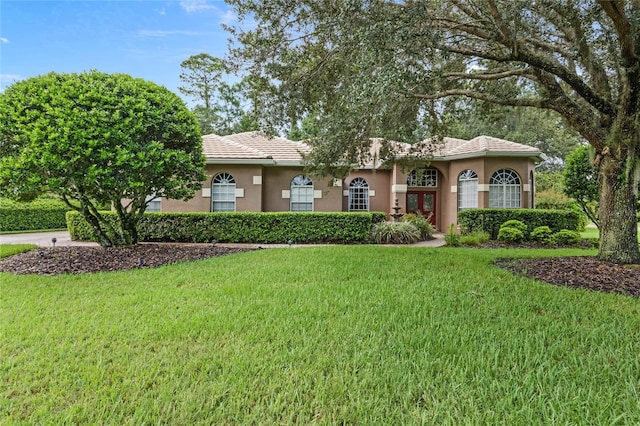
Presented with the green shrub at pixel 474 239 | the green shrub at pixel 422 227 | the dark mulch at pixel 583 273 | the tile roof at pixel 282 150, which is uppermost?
the tile roof at pixel 282 150

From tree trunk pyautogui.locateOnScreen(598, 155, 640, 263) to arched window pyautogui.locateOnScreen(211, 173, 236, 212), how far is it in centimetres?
1260

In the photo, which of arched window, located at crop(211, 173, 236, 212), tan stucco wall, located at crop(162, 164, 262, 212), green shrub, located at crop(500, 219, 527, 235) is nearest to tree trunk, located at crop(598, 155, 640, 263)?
green shrub, located at crop(500, 219, 527, 235)

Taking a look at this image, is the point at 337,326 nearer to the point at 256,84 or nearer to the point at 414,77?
the point at 414,77

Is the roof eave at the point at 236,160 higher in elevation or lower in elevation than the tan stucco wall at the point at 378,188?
higher

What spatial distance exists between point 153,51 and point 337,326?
9.75 m

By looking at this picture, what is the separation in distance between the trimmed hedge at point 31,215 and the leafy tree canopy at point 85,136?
1139cm

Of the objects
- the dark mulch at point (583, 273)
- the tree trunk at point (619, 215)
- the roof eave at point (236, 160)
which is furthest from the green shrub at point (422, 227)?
the roof eave at point (236, 160)

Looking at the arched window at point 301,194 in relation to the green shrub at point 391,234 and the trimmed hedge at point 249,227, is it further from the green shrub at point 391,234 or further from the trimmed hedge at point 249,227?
the green shrub at point 391,234

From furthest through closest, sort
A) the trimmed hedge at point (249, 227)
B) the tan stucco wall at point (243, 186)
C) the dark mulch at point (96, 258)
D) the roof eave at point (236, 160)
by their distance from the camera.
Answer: the tan stucco wall at point (243, 186) < the roof eave at point (236, 160) < the trimmed hedge at point (249, 227) < the dark mulch at point (96, 258)

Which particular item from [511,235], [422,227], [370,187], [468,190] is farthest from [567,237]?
[370,187]

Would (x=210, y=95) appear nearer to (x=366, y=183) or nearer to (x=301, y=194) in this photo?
(x=301, y=194)

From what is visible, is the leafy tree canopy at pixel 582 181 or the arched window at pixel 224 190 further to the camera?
the arched window at pixel 224 190

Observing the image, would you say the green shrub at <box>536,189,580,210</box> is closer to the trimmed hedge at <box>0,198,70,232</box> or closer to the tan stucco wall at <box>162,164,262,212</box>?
the tan stucco wall at <box>162,164,262,212</box>

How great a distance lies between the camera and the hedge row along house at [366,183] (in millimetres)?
14156
